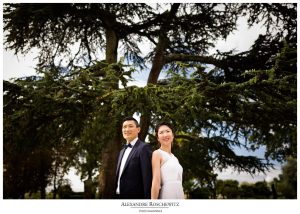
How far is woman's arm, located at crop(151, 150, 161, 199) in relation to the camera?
10.3 feet

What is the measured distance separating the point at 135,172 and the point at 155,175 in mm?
252

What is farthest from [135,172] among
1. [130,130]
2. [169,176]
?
[130,130]

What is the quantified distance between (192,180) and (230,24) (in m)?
3.87

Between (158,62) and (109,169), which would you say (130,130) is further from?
(158,62)

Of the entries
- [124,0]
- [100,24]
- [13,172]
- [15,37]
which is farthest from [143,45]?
[13,172]

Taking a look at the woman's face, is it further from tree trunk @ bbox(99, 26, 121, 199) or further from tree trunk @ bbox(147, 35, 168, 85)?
tree trunk @ bbox(147, 35, 168, 85)

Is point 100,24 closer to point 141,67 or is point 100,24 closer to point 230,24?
point 141,67

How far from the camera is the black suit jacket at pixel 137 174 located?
326 centimetres

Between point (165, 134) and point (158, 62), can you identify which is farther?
point (158, 62)

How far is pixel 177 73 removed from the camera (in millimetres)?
6551

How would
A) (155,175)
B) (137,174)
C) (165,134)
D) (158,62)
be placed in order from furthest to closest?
(158,62), (165,134), (137,174), (155,175)
